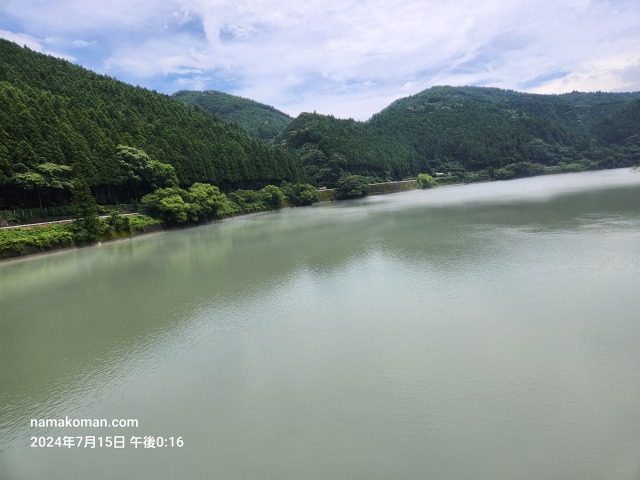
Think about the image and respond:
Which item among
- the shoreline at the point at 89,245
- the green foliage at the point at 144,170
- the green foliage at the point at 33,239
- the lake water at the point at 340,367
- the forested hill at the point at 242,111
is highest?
the forested hill at the point at 242,111

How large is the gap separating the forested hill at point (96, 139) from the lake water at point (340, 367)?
1148cm

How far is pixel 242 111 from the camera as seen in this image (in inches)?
4414

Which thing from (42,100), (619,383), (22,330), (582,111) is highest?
(582,111)

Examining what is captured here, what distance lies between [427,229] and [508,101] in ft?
417

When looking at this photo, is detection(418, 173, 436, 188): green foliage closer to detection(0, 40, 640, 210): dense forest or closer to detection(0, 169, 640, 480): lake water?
detection(0, 40, 640, 210): dense forest

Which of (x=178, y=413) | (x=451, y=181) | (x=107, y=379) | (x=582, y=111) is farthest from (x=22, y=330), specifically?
(x=582, y=111)

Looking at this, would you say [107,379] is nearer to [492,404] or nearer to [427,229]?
[492,404]

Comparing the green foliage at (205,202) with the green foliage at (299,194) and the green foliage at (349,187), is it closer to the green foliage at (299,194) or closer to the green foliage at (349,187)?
the green foliage at (299,194)

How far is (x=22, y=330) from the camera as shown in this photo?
9.78 m

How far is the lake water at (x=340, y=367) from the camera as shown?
4.74 metres

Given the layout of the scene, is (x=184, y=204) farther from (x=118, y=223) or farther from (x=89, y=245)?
(x=89, y=245)

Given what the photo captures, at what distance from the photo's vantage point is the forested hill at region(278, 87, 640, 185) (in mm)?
67375

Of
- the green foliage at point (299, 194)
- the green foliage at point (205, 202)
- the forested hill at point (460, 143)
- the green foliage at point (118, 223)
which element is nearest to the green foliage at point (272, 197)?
the green foliage at point (299, 194)

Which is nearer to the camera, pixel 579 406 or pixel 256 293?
pixel 579 406
